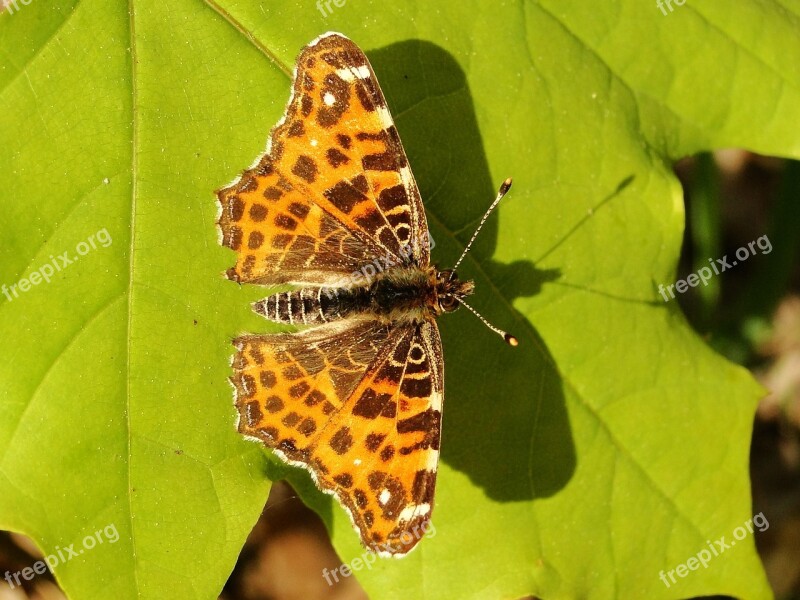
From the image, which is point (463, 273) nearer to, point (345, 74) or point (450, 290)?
point (450, 290)

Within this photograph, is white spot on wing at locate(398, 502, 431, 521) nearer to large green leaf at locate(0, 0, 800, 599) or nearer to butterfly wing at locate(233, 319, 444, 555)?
butterfly wing at locate(233, 319, 444, 555)

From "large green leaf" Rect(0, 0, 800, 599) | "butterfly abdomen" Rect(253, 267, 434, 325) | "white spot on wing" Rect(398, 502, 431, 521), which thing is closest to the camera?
"large green leaf" Rect(0, 0, 800, 599)

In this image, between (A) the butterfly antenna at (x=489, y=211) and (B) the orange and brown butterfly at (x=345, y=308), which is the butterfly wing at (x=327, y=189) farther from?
(A) the butterfly antenna at (x=489, y=211)

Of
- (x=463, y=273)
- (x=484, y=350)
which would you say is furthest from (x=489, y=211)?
(x=484, y=350)

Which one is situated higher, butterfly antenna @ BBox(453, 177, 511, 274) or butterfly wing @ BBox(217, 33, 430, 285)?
butterfly wing @ BBox(217, 33, 430, 285)

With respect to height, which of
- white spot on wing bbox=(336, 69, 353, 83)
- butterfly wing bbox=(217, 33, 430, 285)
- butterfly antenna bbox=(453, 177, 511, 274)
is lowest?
butterfly antenna bbox=(453, 177, 511, 274)

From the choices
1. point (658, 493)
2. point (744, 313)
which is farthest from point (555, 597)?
point (744, 313)

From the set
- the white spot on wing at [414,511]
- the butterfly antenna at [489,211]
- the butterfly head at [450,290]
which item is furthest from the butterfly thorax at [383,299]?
the white spot on wing at [414,511]

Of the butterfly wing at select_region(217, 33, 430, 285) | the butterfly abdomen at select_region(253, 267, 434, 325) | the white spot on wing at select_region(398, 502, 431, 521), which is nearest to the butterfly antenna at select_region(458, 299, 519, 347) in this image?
the butterfly abdomen at select_region(253, 267, 434, 325)
